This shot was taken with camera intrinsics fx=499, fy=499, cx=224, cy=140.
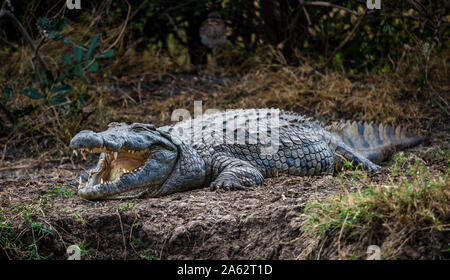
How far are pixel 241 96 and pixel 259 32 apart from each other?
169cm

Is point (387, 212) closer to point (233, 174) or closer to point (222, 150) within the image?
point (233, 174)

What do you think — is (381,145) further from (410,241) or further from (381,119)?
(410,241)

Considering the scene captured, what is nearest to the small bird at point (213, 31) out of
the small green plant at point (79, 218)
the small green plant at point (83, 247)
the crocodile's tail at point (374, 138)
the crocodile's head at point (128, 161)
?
the crocodile's tail at point (374, 138)

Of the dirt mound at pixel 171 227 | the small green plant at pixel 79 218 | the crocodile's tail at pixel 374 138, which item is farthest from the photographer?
the crocodile's tail at pixel 374 138

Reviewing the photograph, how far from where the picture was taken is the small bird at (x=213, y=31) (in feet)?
26.9

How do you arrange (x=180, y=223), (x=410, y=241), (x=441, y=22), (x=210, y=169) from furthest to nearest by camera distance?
1. (x=441, y=22)
2. (x=210, y=169)
3. (x=180, y=223)
4. (x=410, y=241)

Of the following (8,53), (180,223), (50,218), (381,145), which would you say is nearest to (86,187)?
(50,218)

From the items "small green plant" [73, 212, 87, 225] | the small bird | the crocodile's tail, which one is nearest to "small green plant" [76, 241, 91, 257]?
"small green plant" [73, 212, 87, 225]

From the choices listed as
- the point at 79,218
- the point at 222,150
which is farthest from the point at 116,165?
the point at 222,150

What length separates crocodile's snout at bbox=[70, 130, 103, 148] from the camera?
10.5 ft

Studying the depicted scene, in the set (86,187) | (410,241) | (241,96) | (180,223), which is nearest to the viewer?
(410,241)

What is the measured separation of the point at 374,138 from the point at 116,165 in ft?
9.82

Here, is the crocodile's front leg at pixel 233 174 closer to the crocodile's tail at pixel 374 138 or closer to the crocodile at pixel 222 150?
the crocodile at pixel 222 150

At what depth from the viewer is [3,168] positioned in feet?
17.2
